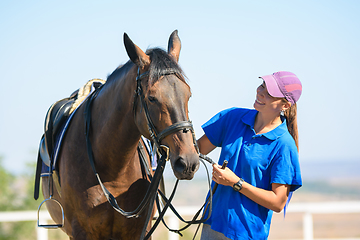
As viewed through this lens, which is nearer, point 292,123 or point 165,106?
point 165,106

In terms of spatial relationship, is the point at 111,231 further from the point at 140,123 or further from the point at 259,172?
the point at 259,172

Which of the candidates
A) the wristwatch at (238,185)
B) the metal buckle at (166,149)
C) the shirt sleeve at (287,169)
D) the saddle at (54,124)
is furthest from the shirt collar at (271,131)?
the saddle at (54,124)

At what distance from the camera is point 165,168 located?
258cm

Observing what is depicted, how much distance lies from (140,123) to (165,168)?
13.5 inches

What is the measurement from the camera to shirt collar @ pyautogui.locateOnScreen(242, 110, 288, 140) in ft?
8.16

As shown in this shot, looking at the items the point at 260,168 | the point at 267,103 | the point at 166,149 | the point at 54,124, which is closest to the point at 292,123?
the point at 267,103

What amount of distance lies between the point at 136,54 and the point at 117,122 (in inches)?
21.0

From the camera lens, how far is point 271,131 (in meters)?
2.52

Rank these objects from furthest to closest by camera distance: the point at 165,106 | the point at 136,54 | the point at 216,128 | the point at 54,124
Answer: the point at 54,124, the point at 216,128, the point at 136,54, the point at 165,106

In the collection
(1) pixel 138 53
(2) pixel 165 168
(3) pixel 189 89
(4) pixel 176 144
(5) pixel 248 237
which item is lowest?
(5) pixel 248 237

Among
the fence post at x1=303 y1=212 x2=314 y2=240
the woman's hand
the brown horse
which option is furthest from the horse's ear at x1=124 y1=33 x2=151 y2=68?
the fence post at x1=303 y1=212 x2=314 y2=240

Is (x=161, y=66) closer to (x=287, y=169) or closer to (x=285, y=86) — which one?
(x=285, y=86)

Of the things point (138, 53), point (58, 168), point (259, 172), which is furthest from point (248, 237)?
point (58, 168)

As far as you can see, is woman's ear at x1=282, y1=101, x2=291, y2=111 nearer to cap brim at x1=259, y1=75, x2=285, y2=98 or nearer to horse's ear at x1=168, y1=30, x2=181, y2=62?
cap brim at x1=259, y1=75, x2=285, y2=98
